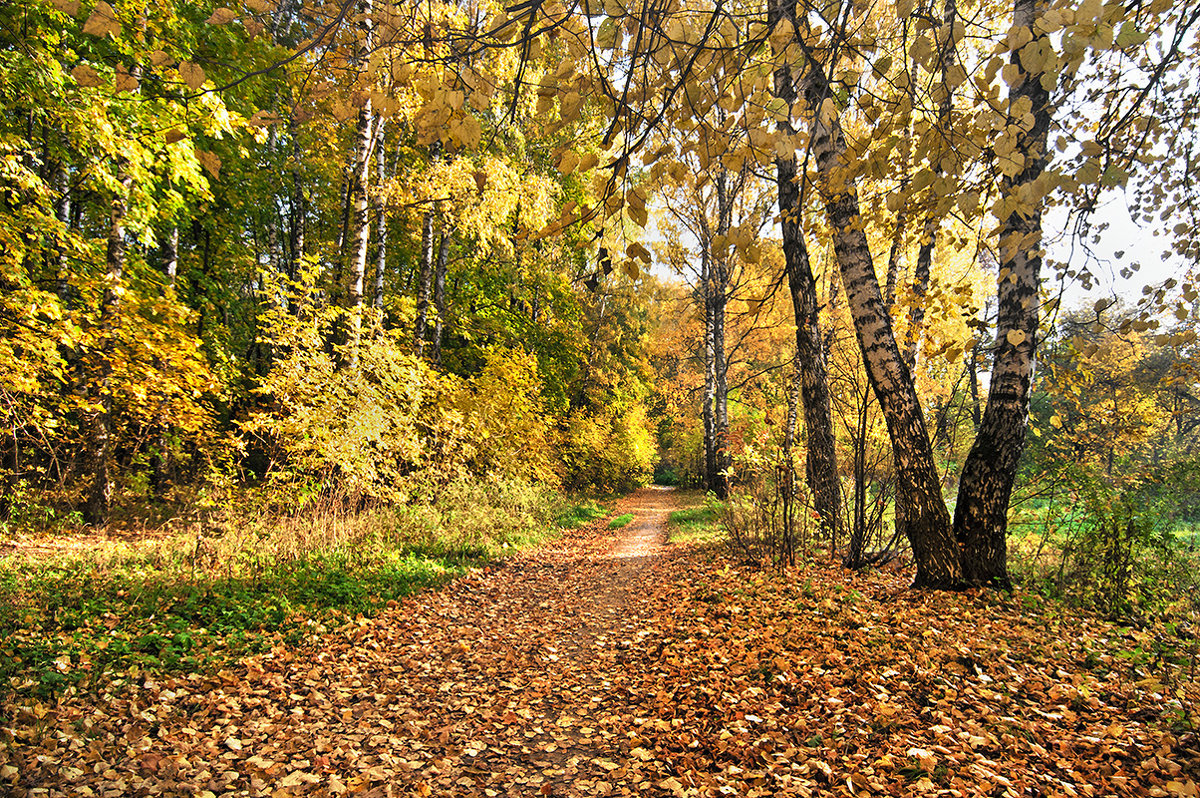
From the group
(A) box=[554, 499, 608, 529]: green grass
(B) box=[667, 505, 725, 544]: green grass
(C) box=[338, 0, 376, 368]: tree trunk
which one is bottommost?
(A) box=[554, 499, 608, 529]: green grass

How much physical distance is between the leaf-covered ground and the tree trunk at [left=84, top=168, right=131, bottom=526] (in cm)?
603

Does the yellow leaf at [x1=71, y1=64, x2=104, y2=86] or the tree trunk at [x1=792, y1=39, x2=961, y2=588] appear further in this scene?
the tree trunk at [x1=792, y1=39, x2=961, y2=588]

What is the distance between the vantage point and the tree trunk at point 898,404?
4.87 metres

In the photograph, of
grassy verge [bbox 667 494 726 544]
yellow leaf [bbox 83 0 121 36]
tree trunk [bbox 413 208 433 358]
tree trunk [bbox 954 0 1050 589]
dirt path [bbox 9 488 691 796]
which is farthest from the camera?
tree trunk [bbox 413 208 433 358]

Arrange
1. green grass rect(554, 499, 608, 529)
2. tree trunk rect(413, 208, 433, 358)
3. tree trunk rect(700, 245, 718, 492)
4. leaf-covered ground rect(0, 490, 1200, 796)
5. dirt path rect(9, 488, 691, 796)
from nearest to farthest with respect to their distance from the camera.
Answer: leaf-covered ground rect(0, 490, 1200, 796) → dirt path rect(9, 488, 691, 796) → tree trunk rect(413, 208, 433, 358) → green grass rect(554, 499, 608, 529) → tree trunk rect(700, 245, 718, 492)

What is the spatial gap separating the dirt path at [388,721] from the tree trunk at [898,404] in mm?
3019

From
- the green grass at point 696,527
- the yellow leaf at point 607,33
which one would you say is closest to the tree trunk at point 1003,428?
the green grass at point 696,527

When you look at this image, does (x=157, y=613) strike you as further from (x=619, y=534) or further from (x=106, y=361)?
(x=619, y=534)

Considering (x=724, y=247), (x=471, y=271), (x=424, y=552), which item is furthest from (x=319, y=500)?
(x=471, y=271)

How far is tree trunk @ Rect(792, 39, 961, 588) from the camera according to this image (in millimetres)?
4867

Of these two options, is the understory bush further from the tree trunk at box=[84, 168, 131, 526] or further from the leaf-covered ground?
the tree trunk at box=[84, 168, 131, 526]

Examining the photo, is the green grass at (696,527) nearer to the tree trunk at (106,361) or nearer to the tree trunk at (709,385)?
the tree trunk at (709,385)

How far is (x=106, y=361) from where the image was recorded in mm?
7539

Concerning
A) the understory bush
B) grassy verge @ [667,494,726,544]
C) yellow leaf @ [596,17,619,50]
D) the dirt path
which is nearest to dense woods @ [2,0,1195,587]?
A: yellow leaf @ [596,17,619,50]
